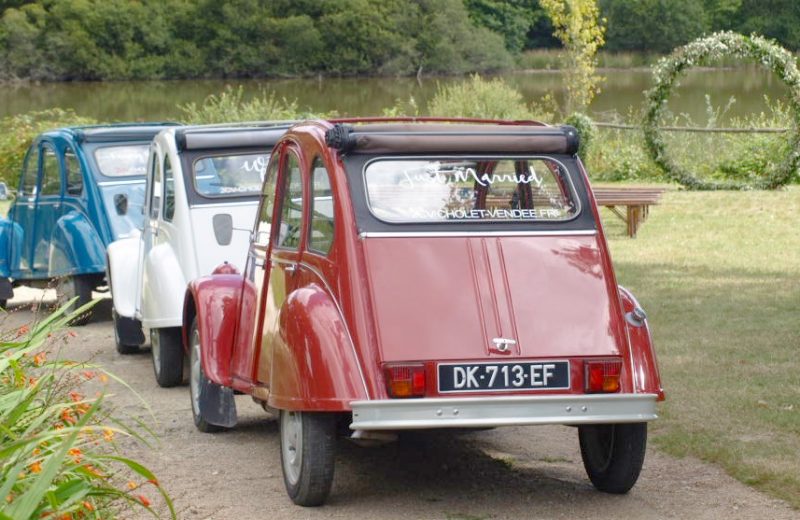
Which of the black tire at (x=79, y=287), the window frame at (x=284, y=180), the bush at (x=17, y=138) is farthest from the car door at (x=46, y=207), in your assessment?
the bush at (x=17, y=138)

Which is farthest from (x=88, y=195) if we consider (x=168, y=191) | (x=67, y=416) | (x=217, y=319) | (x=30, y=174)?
(x=67, y=416)

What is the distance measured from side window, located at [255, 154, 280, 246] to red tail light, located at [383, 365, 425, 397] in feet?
5.88

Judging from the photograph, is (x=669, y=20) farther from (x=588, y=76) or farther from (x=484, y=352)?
(x=484, y=352)

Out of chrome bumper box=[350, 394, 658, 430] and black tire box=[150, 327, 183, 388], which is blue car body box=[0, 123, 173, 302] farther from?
chrome bumper box=[350, 394, 658, 430]

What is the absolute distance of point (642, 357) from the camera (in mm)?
6520

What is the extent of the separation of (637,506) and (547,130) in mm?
1882

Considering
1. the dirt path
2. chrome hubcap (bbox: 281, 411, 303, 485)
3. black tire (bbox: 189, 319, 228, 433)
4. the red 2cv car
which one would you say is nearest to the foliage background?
black tire (bbox: 189, 319, 228, 433)

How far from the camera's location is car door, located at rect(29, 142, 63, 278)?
45.4ft

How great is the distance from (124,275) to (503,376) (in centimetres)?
588

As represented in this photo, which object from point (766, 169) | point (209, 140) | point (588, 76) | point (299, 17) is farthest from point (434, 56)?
point (209, 140)

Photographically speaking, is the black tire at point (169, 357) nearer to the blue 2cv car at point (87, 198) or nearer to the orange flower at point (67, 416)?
the blue 2cv car at point (87, 198)

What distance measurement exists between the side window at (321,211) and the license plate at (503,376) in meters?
0.93

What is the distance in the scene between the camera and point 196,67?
92.2 metres

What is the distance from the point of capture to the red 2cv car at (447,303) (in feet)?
20.4
